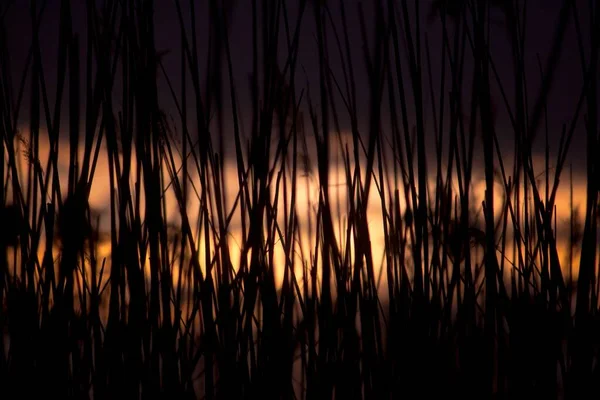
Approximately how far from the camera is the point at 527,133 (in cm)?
93

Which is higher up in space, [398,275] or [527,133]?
[527,133]

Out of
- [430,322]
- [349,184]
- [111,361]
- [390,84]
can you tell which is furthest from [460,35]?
[111,361]

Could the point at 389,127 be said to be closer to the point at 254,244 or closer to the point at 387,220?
the point at 387,220

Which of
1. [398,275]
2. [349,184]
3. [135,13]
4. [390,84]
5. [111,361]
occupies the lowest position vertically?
[111,361]

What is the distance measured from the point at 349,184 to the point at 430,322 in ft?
0.78

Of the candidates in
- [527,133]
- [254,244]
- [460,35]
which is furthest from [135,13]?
[527,133]

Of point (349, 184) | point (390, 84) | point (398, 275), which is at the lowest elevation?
point (398, 275)

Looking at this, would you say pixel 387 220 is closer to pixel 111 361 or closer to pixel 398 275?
pixel 398 275

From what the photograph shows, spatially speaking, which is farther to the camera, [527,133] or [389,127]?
[389,127]

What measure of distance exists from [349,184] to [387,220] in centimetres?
9

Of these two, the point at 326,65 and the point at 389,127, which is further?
the point at 389,127

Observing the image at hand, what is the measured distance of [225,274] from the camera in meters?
0.90

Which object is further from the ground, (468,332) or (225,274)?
(225,274)

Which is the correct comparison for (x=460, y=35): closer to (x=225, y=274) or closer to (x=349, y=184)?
(x=349, y=184)
